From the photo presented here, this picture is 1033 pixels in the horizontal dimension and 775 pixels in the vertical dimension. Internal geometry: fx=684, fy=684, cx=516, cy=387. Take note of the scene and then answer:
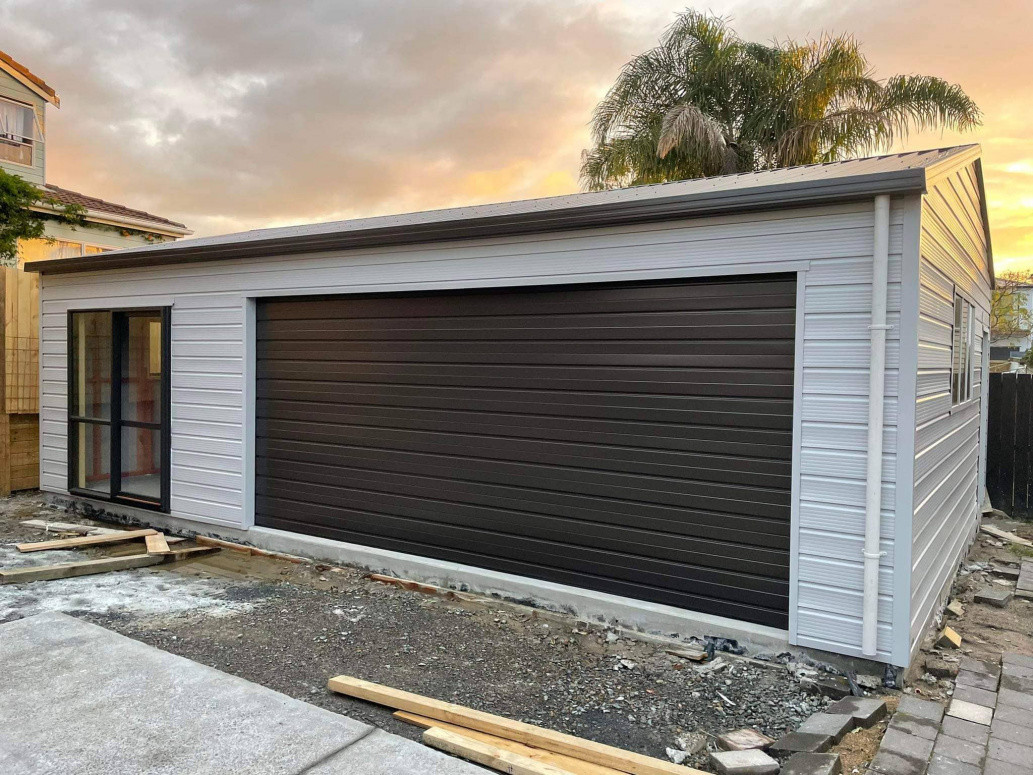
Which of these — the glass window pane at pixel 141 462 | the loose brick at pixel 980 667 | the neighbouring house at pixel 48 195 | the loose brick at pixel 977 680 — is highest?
the neighbouring house at pixel 48 195

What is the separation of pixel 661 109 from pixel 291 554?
12.5m

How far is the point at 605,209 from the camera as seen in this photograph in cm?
420

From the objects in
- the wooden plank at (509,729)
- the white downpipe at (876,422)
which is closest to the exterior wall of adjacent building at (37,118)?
the wooden plank at (509,729)

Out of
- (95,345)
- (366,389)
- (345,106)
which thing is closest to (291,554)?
(366,389)

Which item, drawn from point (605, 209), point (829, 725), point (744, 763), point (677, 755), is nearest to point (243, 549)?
point (605, 209)

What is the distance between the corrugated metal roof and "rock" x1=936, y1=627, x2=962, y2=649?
9.21 ft

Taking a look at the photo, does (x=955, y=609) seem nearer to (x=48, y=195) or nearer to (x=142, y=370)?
(x=142, y=370)

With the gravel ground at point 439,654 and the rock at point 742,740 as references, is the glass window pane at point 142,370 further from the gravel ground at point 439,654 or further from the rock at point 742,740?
the rock at point 742,740

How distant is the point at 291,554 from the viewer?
231 inches

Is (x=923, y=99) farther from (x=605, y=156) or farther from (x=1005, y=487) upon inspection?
(x=1005, y=487)

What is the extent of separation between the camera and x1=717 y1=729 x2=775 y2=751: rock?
2930 millimetres

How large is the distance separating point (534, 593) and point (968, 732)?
248 centimetres

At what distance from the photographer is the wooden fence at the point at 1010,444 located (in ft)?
27.7

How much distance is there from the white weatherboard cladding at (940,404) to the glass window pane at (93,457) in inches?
281
